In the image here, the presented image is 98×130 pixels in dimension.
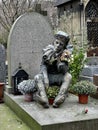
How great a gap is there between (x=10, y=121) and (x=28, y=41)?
2.55 meters

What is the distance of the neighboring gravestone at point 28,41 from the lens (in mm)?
7652

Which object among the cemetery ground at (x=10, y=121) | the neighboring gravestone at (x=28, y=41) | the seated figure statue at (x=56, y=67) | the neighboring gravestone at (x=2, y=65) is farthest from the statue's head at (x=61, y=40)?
the neighboring gravestone at (x=2, y=65)

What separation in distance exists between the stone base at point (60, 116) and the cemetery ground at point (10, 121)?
0.29 feet

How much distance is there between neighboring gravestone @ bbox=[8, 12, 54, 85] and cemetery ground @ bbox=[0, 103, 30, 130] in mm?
1234

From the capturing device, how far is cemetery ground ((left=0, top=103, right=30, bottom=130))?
5.46 m

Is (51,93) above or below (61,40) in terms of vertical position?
below

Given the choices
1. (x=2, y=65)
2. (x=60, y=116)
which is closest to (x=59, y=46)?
(x=60, y=116)

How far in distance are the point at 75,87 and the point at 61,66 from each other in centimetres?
50

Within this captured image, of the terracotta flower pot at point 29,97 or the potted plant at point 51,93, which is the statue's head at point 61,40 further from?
the terracotta flower pot at point 29,97

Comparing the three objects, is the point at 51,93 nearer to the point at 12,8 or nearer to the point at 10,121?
the point at 10,121

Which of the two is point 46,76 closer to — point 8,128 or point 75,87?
point 75,87

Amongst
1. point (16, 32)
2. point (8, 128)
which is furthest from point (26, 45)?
point (8, 128)

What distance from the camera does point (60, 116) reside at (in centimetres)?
516

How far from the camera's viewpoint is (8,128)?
213 inches
